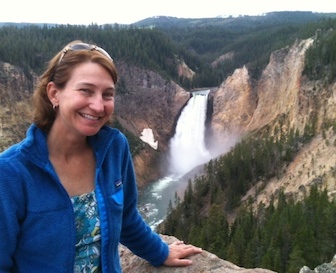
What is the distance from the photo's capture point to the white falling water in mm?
A: 71062

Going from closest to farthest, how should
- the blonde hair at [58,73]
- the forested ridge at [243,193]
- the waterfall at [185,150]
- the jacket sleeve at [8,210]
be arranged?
the jacket sleeve at [8,210]
the blonde hair at [58,73]
the forested ridge at [243,193]
the waterfall at [185,150]

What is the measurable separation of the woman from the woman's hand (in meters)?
1.01

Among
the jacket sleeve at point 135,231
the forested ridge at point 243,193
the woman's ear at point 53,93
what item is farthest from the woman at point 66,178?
the forested ridge at point 243,193

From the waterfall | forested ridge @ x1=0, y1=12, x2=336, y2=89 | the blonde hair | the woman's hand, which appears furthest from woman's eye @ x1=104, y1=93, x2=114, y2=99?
forested ridge @ x1=0, y1=12, x2=336, y2=89

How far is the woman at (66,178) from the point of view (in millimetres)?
3006

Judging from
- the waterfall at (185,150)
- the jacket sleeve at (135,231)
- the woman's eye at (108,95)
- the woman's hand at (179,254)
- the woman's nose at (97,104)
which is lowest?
the waterfall at (185,150)

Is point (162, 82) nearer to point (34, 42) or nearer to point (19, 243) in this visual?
point (34, 42)

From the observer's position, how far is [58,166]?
3291mm

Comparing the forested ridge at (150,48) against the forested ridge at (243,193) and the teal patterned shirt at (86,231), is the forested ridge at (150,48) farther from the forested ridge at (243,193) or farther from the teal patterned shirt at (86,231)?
the teal patterned shirt at (86,231)

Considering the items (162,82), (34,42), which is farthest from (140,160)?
(34,42)

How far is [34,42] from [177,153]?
1439 inches

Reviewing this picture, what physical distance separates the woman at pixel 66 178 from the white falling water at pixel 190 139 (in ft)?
218

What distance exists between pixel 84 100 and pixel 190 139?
71.2 meters

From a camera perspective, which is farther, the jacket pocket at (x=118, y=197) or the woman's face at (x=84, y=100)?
the jacket pocket at (x=118, y=197)
